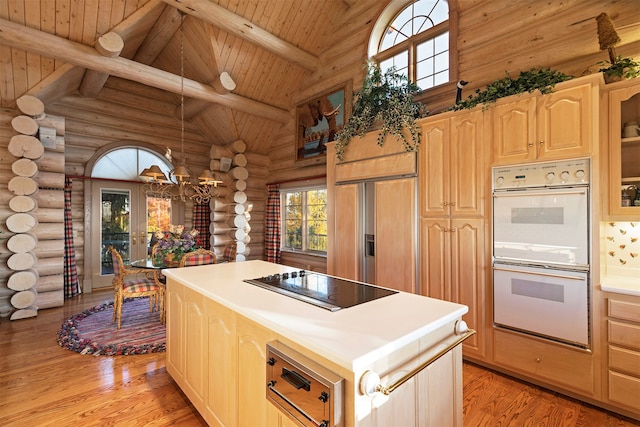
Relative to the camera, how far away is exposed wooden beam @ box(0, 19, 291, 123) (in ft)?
11.0

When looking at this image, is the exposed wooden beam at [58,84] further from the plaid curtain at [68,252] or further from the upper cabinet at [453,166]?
the upper cabinet at [453,166]

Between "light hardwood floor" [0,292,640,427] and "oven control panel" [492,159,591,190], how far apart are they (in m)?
1.68

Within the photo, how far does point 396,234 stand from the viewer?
334cm

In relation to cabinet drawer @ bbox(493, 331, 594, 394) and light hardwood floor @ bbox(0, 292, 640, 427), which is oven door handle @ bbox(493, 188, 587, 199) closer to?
cabinet drawer @ bbox(493, 331, 594, 394)

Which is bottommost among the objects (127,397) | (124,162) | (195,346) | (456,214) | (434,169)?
(127,397)

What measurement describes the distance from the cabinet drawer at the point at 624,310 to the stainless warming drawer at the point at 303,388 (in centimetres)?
231

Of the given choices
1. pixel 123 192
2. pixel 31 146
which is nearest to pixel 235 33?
pixel 31 146

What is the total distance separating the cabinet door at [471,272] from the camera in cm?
274

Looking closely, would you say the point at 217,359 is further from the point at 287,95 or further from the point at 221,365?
the point at 287,95

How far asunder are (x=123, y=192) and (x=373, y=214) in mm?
4934

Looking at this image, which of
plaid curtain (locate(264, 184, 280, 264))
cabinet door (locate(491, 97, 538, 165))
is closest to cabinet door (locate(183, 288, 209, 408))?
cabinet door (locate(491, 97, 538, 165))

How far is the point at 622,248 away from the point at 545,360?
113cm

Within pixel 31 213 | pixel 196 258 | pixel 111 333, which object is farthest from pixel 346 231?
pixel 31 213

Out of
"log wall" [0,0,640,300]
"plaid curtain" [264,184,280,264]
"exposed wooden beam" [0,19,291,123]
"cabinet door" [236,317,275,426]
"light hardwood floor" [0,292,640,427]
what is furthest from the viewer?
"plaid curtain" [264,184,280,264]
